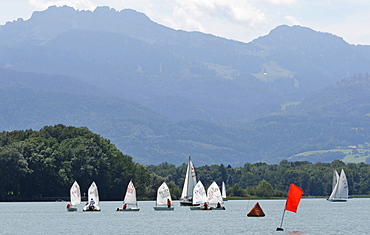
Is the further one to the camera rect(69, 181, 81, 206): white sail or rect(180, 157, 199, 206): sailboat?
rect(69, 181, 81, 206): white sail

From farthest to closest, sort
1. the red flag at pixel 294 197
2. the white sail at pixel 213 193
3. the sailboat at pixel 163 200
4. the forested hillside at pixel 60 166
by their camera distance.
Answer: the forested hillside at pixel 60 166, the white sail at pixel 213 193, the sailboat at pixel 163 200, the red flag at pixel 294 197

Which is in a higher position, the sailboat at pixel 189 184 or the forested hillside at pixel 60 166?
the forested hillside at pixel 60 166

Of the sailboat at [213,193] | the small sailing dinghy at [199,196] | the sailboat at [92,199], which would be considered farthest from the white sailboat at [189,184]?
the sailboat at [92,199]

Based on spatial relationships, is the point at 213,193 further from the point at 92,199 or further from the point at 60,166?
the point at 60,166

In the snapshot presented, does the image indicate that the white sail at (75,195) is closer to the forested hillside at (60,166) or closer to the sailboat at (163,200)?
the sailboat at (163,200)

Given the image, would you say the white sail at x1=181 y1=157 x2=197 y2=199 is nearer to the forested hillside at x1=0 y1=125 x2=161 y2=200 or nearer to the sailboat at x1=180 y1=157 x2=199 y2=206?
the sailboat at x1=180 y1=157 x2=199 y2=206

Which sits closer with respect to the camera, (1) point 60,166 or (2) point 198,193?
(2) point 198,193

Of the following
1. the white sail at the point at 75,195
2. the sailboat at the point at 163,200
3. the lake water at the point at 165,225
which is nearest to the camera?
the lake water at the point at 165,225

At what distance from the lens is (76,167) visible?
170m

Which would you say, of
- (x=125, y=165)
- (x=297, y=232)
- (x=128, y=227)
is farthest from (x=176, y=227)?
(x=125, y=165)

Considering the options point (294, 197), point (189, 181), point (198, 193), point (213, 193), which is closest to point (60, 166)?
point (189, 181)

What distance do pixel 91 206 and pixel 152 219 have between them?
76.7 feet

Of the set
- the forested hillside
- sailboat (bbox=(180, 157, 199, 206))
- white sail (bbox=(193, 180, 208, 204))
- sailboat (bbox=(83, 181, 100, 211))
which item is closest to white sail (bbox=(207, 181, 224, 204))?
sailboat (bbox=(180, 157, 199, 206))

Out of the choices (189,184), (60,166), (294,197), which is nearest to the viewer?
(294,197)
